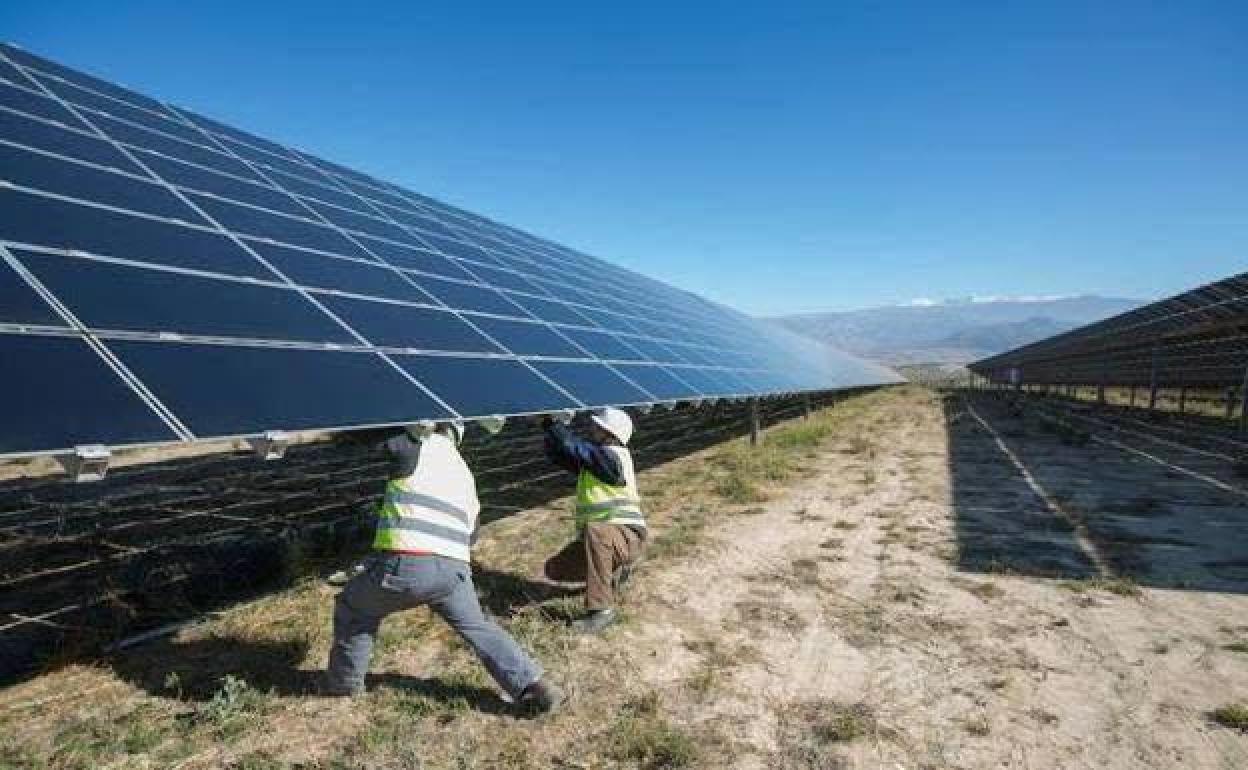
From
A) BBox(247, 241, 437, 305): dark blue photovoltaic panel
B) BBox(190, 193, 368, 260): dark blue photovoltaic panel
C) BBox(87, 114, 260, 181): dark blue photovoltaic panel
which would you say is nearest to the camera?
BBox(247, 241, 437, 305): dark blue photovoltaic panel

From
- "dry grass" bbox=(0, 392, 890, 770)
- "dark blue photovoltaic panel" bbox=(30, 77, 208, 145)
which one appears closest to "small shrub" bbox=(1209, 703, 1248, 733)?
"dry grass" bbox=(0, 392, 890, 770)

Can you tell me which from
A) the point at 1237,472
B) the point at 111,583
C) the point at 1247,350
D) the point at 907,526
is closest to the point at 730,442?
the point at 907,526

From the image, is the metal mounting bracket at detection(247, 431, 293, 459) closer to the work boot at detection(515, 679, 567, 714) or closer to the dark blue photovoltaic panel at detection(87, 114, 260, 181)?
the work boot at detection(515, 679, 567, 714)

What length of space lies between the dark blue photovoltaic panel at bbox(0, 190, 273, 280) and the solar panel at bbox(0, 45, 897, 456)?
2 centimetres

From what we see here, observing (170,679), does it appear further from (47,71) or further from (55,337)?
(47,71)

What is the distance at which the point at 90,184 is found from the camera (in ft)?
22.2

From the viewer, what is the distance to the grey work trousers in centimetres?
459

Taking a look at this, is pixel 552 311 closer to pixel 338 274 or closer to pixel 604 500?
pixel 338 274

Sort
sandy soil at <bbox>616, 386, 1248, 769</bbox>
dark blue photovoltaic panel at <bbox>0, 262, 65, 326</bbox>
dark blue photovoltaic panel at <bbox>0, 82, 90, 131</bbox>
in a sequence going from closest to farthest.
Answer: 1. dark blue photovoltaic panel at <bbox>0, 262, 65, 326</bbox>
2. sandy soil at <bbox>616, 386, 1248, 769</bbox>
3. dark blue photovoltaic panel at <bbox>0, 82, 90, 131</bbox>

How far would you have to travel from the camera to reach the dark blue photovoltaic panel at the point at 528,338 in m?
9.24

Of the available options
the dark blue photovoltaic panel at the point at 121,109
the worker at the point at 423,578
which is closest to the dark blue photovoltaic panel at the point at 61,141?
the dark blue photovoltaic panel at the point at 121,109

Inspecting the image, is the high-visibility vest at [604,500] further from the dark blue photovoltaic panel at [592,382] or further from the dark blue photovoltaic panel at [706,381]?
the dark blue photovoltaic panel at [706,381]

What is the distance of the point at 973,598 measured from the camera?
7.09 m

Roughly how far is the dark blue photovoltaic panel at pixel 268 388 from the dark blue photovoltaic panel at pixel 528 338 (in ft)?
9.77
